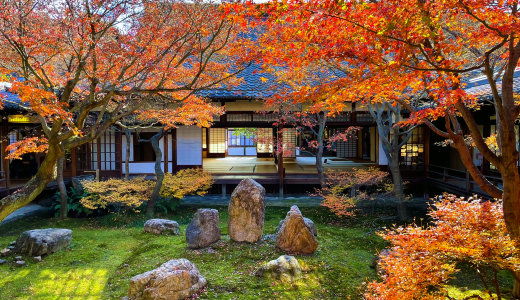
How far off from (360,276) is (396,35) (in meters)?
4.08

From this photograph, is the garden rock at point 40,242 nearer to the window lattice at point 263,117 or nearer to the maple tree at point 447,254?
the maple tree at point 447,254

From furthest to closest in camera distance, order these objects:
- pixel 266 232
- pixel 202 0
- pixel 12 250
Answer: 1. pixel 266 232
2. pixel 12 250
3. pixel 202 0

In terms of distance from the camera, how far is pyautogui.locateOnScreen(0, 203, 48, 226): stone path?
380 inches

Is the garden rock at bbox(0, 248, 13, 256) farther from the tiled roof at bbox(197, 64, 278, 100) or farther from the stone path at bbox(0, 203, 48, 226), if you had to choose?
the tiled roof at bbox(197, 64, 278, 100)

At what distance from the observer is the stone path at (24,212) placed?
31.7 ft

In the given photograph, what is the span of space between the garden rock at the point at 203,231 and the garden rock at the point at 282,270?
1760 mm

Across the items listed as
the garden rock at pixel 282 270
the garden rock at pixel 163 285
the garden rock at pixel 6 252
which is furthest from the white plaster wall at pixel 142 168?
the garden rock at pixel 282 270

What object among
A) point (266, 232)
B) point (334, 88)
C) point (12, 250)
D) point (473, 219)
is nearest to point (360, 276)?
point (473, 219)

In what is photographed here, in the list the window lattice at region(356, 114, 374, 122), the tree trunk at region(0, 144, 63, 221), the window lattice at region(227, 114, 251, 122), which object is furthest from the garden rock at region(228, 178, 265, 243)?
the window lattice at region(356, 114, 374, 122)

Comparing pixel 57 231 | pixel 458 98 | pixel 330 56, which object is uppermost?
pixel 330 56

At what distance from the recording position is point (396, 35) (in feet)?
13.5

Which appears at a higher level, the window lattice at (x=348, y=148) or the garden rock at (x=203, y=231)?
the window lattice at (x=348, y=148)

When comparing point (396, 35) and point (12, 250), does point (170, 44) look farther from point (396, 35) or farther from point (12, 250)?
point (12, 250)

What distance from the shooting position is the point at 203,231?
6.97m
